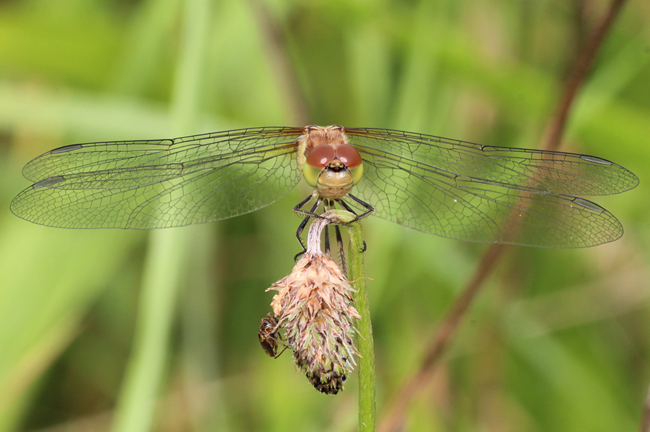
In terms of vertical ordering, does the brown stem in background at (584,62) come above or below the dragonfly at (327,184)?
above

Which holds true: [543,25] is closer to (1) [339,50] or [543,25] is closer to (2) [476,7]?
(2) [476,7]

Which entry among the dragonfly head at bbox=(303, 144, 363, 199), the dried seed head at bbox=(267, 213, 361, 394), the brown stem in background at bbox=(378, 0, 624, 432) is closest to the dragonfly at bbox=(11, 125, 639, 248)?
the dragonfly head at bbox=(303, 144, 363, 199)

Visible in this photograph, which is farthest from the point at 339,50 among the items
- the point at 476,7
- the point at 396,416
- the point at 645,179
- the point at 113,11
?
the point at 396,416

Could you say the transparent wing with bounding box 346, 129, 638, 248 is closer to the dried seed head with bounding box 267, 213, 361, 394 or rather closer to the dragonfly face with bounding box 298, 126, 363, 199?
the dragonfly face with bounding box 298, 126, 363, 199

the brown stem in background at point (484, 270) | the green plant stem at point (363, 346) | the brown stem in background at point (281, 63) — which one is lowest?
the green plant stem at point (363, 346)

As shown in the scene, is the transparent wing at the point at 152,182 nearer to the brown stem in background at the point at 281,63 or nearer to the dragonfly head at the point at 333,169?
the dragonfly head at the point at 333,169

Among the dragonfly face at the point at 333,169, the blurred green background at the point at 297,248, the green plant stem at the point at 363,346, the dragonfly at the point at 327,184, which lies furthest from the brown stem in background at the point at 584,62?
the green plant stem at the point at 363,346
